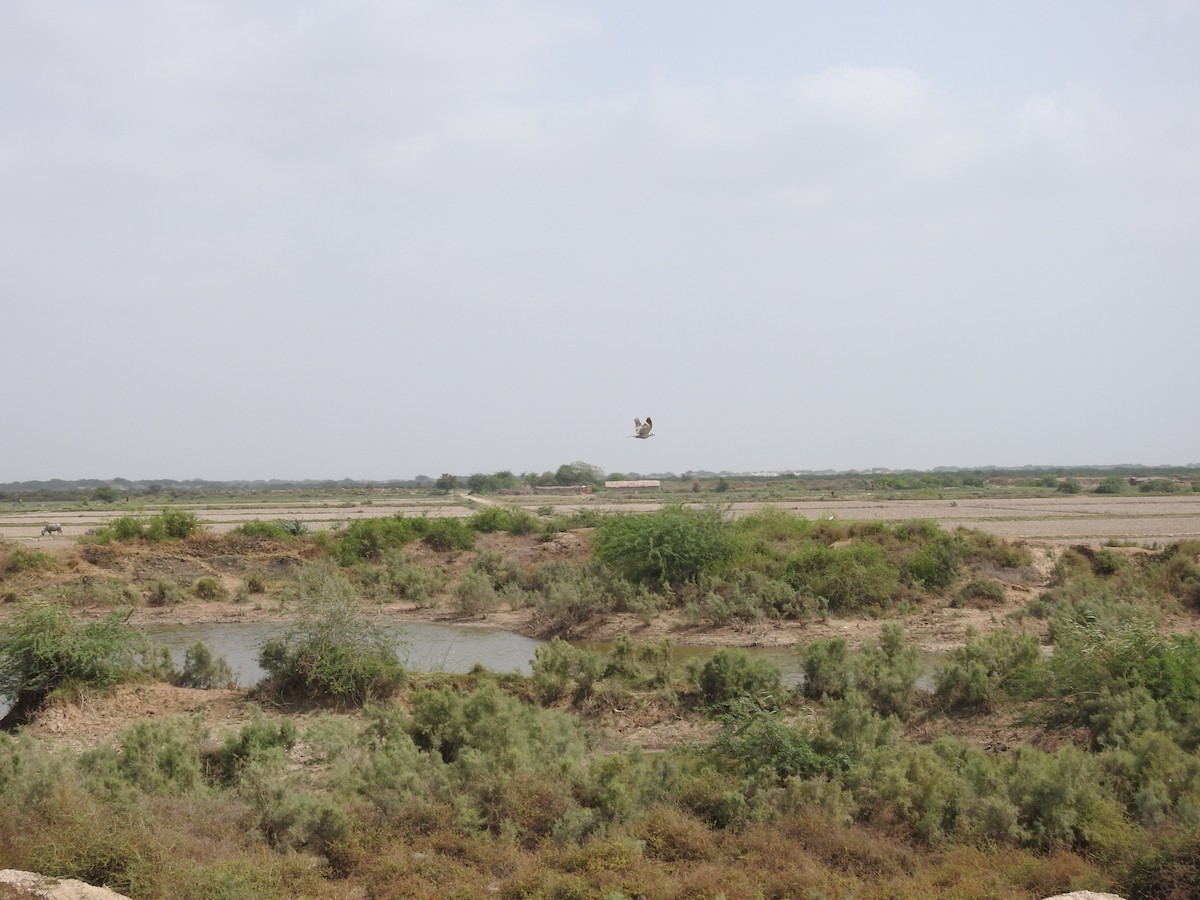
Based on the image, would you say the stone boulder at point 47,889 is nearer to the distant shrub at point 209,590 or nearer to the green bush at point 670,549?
the green bush at point 670,549

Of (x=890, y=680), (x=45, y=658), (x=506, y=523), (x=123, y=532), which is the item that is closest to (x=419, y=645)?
(x=45, y=658)

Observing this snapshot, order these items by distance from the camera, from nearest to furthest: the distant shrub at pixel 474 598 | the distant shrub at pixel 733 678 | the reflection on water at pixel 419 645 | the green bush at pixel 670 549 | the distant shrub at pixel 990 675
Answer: the distant shrub at pixel 990 675 < the distant shrub at pixel 733 678 < the reflection on water at pixel 419 645 < the green bush at pixel 670 549 < the distant shrub at pixel 474 598

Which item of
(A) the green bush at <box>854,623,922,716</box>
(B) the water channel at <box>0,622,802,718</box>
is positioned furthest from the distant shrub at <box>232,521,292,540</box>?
(A) the green bush at <box>854,623,922,716</box>

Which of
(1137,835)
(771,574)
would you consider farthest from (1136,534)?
(1137,835)

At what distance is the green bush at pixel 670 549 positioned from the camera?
3061 centimetres

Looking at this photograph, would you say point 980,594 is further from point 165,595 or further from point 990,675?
Result: point 165,595

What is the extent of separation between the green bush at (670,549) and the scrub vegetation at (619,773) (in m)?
9.43

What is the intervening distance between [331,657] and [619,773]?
809cm

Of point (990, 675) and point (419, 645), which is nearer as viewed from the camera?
point (990, 675)

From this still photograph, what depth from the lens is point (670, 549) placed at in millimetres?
30594

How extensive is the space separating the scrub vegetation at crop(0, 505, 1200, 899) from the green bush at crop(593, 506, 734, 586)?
9.43 metres

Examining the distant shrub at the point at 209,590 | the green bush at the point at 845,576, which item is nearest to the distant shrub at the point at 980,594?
the green bush at the point at 845,576

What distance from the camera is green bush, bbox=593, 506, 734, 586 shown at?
30.6 metres

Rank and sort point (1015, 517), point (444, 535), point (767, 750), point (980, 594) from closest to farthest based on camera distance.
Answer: point (767, 750) → point (980, 594) → point (444, 535) → point (1015, 517)
